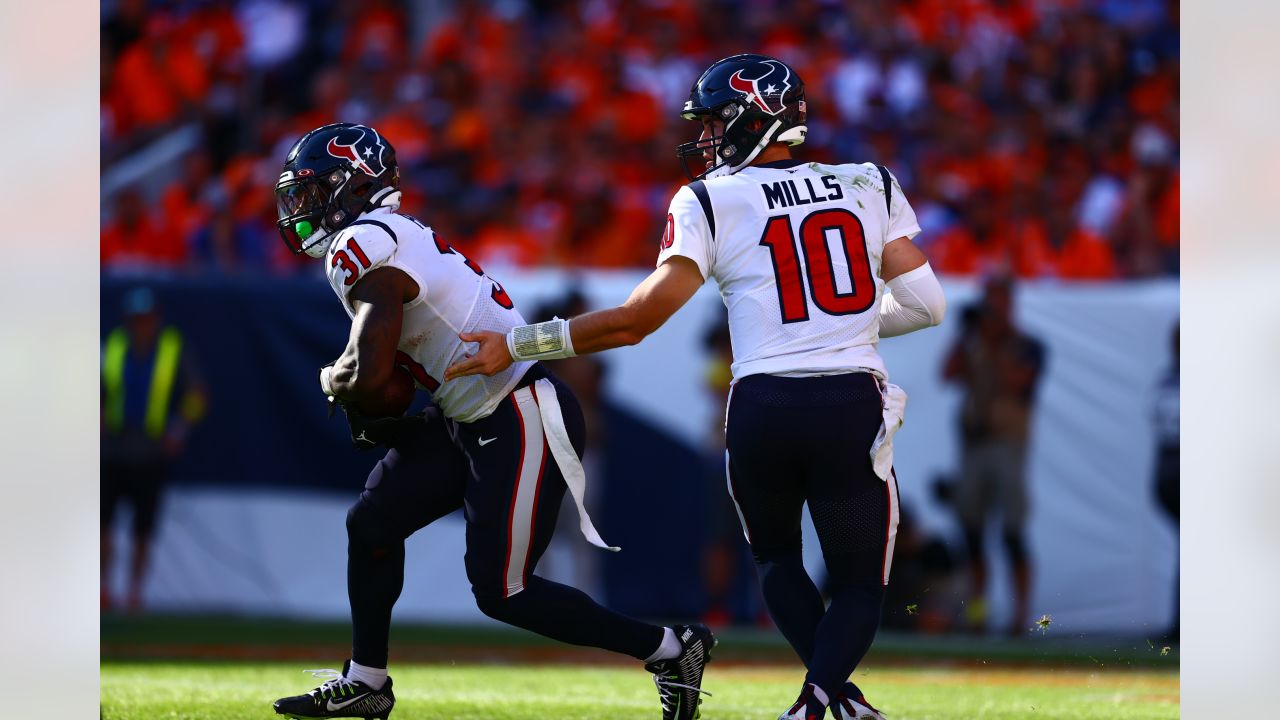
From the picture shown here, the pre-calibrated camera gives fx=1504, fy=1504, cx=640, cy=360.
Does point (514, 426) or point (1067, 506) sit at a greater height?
point (514, 426)

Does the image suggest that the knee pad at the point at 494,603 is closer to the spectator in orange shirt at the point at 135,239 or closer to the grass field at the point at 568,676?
the grass field at the point at 568,676

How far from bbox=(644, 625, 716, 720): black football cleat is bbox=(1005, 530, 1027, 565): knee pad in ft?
16.6

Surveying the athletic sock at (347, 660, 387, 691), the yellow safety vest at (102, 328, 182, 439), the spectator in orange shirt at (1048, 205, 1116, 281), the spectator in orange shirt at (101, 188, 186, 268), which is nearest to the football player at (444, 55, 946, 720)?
the athletic sock at (347, 660, 387, 691)

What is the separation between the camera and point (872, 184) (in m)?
4.36

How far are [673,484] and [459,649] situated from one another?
5.97ft

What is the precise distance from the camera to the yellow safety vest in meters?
10.0

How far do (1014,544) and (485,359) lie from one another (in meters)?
5.92

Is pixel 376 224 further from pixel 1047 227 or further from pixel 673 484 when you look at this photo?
pixel 1047 227

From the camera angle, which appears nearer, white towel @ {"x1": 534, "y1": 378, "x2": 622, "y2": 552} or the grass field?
white towel @ {"x1": 534, "y1": 378, "x2": 622, "y2": 552}

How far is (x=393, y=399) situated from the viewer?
15.1ft

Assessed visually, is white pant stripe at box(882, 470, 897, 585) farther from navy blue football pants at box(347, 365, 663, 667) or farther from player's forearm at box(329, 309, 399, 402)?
player's forearm at box(329, 309, 399, 402)

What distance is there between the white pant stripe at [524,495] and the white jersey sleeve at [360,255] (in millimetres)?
515

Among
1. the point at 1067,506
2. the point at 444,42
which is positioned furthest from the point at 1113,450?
the point at 444,42

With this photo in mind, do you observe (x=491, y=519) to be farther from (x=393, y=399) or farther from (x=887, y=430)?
(x=887, y=430)
